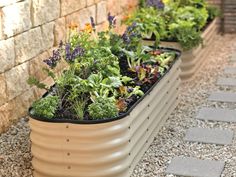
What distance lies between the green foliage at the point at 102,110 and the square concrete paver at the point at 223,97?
1.65 meters

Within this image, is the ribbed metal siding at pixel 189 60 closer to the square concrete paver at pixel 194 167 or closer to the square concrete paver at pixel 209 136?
the square concrete paver at pixel 209 136

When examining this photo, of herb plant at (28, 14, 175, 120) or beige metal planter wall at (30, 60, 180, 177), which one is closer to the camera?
beige metal planter wall at (30, 60, 180, 177)

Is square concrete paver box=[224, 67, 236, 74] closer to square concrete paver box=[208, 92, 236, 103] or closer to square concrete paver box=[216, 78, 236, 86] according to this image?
square concrete paver box=[216, 78, 236, 86]

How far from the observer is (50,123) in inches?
104

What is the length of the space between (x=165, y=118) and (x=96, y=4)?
152 cm

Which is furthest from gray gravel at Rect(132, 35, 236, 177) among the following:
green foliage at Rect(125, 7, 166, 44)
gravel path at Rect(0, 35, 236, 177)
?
green foliage at Rect(125, 7, 166, 44)

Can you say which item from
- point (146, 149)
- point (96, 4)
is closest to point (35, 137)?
point (146, 149)

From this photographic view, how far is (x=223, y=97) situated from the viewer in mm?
4215

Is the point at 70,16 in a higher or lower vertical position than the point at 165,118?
higher

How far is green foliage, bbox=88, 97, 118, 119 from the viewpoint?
270 centimetres

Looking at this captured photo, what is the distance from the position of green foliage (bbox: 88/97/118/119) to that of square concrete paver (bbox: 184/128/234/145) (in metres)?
0.85

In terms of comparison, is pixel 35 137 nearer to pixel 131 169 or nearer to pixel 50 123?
pixel 50 123

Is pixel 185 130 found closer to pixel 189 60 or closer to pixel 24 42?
pixel 189 60

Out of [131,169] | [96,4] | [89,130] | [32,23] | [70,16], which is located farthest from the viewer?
[96,4]
